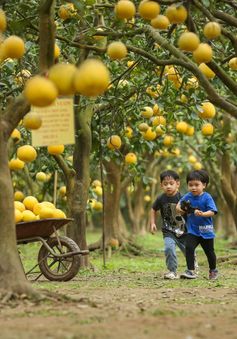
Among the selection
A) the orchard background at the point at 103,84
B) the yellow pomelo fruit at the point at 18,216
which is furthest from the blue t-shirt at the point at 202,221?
the yellow pomelo fruit at the point at 18,216

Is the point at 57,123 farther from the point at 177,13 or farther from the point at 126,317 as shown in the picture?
the point at 126,317

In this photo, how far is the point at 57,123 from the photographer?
5473 mm

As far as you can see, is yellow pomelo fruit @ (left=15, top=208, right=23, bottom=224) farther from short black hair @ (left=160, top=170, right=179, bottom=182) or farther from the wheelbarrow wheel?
short black hair @ (left=160, top=170, right=179, bottom=182)

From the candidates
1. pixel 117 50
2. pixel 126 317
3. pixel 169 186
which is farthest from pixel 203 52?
pixel 169 186

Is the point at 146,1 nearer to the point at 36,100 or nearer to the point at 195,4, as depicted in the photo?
the point at 195,4

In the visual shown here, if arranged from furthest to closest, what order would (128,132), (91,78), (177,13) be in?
(128,132) → (177,13) → (91,78)

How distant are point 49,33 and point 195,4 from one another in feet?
3.90

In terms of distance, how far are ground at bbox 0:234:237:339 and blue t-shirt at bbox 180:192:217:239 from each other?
68cm

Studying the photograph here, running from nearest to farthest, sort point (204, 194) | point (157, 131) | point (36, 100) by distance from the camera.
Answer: point (36, 100) < point (204, 194) < point (157, 131)

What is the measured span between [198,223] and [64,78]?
419 centimetres

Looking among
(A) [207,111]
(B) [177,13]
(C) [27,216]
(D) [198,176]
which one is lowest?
(C) [27,216]

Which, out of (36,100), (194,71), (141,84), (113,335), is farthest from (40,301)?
(141,84)

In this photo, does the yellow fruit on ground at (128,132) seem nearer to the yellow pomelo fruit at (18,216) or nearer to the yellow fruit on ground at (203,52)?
the yellow pomelo fruit at (18,216)

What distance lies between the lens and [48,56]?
557cm
